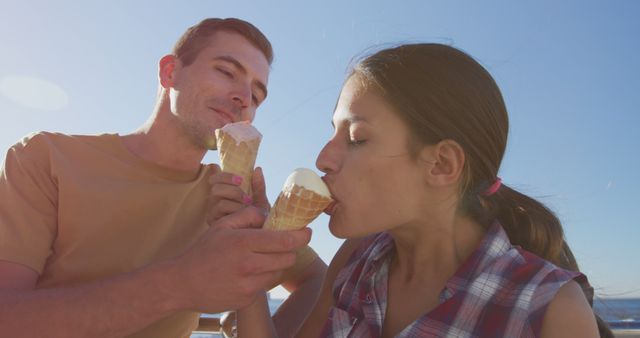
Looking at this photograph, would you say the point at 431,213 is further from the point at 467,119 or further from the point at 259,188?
the point at 259,188

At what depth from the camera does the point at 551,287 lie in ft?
4.62

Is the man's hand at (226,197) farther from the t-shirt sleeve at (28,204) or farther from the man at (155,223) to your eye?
the t-shirt sleeve at (28,204)

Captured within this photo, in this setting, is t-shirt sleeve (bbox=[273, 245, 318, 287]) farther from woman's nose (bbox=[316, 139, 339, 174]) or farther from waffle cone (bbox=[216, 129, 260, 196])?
woman's nose (bbox=[316, 139, 339, 174])

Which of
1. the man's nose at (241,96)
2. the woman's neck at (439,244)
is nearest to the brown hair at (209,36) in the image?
the man's nose at (241,96)

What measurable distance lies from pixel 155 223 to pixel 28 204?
573 millimetres

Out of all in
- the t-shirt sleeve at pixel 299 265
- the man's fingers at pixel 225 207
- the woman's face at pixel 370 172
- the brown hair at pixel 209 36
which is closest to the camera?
the woman's face at pixel 370 172

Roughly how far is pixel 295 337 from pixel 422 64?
4.33ft

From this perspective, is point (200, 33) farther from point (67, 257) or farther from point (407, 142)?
point (407, 142)

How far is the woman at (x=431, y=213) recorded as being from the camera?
153 centimetres

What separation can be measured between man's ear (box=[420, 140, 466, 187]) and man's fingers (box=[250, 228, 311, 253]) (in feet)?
1.91

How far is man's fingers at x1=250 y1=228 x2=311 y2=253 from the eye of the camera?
4.80 feet

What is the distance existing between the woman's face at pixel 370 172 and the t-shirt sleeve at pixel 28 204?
1.37 meters

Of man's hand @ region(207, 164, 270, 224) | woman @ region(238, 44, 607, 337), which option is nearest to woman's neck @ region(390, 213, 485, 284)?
woman @ region(238, 44, 607, 337)

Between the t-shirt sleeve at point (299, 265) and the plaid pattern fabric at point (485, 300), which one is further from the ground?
the t-shirt sleeve at point (299, 265)
